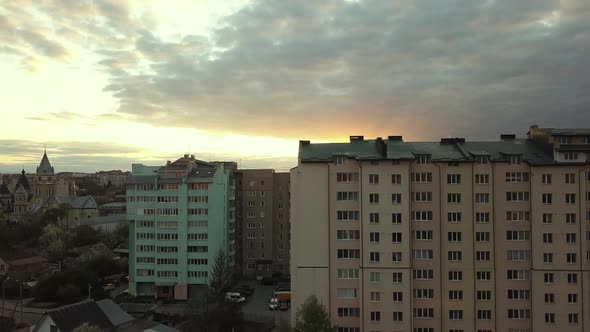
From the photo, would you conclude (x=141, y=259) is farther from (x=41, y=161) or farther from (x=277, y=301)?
(x=41, y=161)

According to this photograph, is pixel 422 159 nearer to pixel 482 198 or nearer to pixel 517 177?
pixel 482 198

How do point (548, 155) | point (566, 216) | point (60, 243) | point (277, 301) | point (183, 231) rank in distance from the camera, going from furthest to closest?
point (60, 243)
point (183, 231)
point (277, 301)
point (548, 155)
point (566, 216)

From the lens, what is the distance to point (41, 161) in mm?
139625

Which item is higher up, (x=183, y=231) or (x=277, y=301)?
(x=183, y=231)

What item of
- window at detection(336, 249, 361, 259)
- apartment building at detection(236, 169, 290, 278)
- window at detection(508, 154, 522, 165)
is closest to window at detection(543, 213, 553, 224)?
window at detection(508, 154, 522, 165)

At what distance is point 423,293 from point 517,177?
985cm

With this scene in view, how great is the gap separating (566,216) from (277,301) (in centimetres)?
2659

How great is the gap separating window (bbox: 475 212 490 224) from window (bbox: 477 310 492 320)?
18.8 ft

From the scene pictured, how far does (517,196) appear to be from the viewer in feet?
105

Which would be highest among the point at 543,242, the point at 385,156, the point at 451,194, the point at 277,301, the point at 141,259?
the point at 385,156

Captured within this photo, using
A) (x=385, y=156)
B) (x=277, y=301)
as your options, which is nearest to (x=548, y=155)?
(x=385, y=156)

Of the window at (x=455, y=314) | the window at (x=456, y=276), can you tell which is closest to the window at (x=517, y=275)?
the window at (x=456, y=276)

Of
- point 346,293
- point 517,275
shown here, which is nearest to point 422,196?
point 517,275

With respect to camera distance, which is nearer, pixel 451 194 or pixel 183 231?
pixel 451 194
